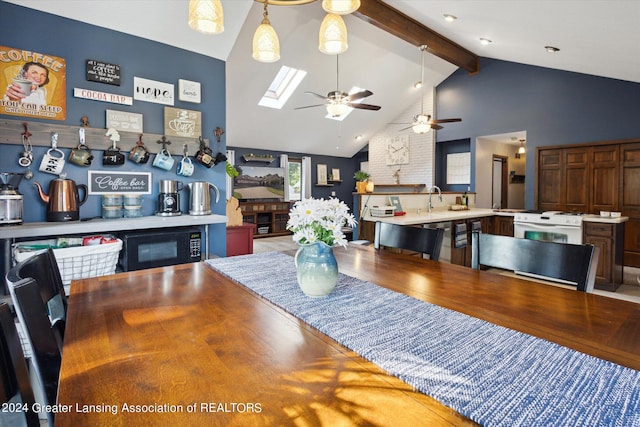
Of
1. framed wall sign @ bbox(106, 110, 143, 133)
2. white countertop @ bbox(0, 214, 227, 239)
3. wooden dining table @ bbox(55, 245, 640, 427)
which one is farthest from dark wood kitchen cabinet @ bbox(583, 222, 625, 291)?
framed wall sign @ bbox(106, 110, 143, 133)

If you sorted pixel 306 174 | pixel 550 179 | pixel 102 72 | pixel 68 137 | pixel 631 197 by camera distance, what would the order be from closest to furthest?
pixel 68 137 < pixel 102 72 < pixel 631 197 < pixel 550 179 < pixel 306 174

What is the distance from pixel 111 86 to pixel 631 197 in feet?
22.0

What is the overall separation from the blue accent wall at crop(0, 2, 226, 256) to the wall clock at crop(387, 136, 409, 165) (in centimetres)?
607

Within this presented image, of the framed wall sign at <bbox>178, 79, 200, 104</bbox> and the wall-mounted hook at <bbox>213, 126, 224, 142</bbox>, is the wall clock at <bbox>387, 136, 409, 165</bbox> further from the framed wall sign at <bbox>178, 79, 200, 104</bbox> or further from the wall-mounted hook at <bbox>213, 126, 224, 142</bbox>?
the framed wall sign at <bbox>178, 79, 200, 104</bbox>

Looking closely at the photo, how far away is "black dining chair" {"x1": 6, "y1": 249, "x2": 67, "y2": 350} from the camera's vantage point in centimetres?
101

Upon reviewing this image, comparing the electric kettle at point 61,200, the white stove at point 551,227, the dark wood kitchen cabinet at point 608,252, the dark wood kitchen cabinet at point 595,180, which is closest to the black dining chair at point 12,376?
the electric kettle at point 61,200

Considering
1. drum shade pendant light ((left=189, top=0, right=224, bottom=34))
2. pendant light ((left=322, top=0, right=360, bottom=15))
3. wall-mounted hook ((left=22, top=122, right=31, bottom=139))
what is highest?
pendant light ((left=322, top=0, right=360, bottom=15))

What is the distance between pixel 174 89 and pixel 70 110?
73cm

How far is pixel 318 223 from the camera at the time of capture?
113 centimetres

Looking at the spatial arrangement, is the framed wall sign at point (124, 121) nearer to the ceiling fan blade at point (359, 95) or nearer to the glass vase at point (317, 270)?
the glass vase at point (317, 270)

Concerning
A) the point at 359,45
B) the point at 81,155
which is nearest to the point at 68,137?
A: the point at 81,155

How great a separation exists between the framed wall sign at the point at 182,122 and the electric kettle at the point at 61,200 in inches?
31.1

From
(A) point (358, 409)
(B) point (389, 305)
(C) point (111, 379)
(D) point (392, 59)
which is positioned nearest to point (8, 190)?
(C) point (111, 379)

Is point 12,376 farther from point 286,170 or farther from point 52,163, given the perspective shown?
point 286,170
